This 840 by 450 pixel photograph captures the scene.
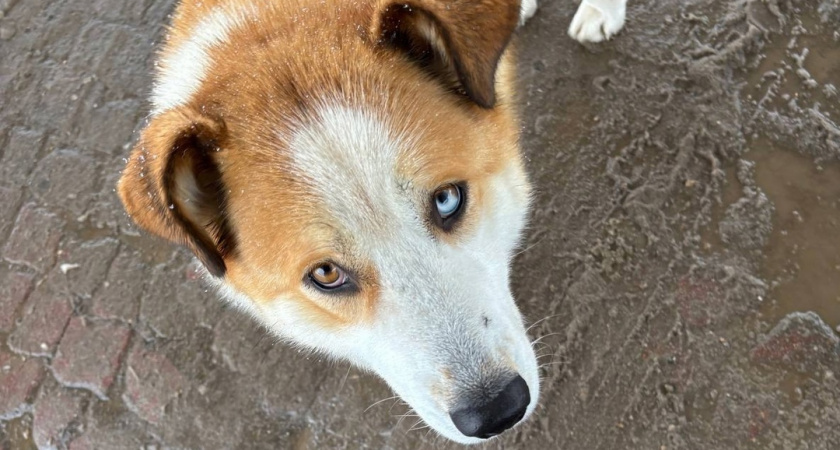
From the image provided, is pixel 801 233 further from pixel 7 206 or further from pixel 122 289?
pixel 7 206

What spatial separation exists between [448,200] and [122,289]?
226cm

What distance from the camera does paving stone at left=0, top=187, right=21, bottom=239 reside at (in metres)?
3.43

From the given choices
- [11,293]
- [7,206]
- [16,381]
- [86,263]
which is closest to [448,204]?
[86,263]

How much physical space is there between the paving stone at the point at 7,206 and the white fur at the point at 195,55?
1918 mm

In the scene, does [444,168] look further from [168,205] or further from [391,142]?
[168,205]

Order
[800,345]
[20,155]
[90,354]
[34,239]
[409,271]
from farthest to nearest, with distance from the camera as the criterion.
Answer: [20,155] → [34,239] → [90,354] → [800,345] → [409,271]

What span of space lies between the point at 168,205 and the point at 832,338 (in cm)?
288

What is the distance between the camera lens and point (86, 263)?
10.7 ft

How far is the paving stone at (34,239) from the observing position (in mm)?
3314

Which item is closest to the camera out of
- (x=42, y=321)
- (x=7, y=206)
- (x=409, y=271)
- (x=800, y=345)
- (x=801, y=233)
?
(x=409, y=271)

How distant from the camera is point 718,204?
9.54ft

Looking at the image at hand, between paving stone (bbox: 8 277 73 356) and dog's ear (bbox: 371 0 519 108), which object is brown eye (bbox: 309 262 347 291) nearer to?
dog's ear (bbox: 371 0 519 108)

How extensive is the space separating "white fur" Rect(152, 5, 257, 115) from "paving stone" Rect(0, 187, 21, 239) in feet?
6.29

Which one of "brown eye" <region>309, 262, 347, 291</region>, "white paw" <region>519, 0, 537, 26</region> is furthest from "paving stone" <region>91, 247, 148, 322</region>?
"white paw" <region>519, 0, 537, 26</region>
